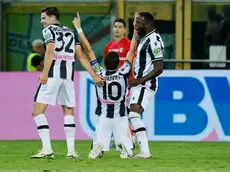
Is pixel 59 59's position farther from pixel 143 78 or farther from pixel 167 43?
pixel 167 43

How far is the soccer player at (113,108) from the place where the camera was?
13.2m

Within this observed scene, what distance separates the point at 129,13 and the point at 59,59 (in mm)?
7171

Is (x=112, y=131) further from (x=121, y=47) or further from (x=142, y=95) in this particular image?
(x=121, y=47)

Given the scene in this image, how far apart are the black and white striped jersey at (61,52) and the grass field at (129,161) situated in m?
1.11

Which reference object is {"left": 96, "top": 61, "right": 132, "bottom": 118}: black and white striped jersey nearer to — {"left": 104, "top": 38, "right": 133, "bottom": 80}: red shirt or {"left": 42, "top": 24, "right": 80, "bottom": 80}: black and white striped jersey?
{"left": 42, "top": 24, "right": 80, "bottom": 80}: black and white striped jersey

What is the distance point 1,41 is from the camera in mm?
20469

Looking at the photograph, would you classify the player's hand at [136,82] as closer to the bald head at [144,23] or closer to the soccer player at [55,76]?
the bald head at [144,23]

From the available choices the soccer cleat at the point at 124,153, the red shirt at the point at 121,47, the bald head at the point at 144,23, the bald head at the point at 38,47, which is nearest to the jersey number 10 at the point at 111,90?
the soccer cleat at the point at 124,153

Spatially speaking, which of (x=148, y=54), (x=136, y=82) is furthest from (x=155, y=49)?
(x=136, y=82)

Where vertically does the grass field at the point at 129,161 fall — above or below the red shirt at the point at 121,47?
below

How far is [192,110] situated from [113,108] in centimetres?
466

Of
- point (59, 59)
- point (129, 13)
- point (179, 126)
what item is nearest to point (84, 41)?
point (59, 59)

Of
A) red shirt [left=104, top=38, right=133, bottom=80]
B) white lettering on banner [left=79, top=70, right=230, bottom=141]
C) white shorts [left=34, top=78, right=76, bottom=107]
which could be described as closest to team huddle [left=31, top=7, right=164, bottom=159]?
white shorts [left=34, top=78, right=76, bottom=107]

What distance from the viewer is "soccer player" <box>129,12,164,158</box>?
42.4 ft
